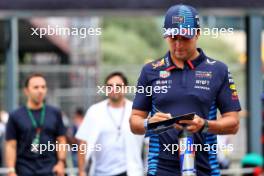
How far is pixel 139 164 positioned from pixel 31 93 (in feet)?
5.13

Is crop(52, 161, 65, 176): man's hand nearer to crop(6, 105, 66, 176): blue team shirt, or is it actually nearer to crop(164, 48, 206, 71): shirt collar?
crop(6, 105, 66, 176): blue team shirt

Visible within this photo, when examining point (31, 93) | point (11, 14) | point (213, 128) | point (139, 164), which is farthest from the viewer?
point (11, 14)

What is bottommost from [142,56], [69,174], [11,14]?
[69,174]

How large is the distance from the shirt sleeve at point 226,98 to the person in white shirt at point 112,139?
3.45 meters

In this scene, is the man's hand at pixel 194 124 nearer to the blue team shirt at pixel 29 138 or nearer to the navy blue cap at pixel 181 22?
the navy blue cap at pixel 181 22

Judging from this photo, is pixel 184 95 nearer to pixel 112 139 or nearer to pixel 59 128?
pixel 112 139

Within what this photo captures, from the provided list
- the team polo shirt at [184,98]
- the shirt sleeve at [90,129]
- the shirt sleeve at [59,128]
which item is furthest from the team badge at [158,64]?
the shirt sleeve at [59,128]

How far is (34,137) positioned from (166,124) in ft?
15.0

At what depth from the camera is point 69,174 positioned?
501 inches

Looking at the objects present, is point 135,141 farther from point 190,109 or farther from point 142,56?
point 142,56

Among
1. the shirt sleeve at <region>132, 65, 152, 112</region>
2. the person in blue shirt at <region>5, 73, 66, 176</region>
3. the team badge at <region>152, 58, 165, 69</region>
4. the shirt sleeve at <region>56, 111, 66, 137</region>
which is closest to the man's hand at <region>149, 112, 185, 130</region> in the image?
the shirt sleeve at <region>132, 65, 152, 112</region>

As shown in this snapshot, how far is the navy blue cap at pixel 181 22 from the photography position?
16.6 feet

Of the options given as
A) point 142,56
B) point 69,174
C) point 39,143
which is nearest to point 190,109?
point 39,143

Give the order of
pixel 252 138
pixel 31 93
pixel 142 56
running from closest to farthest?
pixel 31 93, pixel 252 138, pixel 142 56
